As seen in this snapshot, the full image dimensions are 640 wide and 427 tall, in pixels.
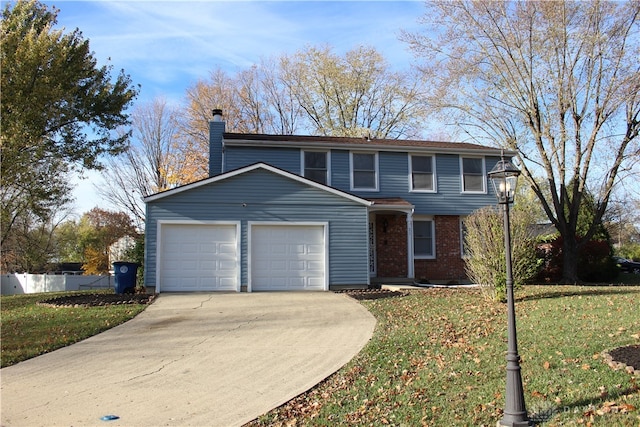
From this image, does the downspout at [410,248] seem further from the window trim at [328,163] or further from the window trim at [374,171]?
the window trim at [328,163]

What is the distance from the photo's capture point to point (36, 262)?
1527 inches


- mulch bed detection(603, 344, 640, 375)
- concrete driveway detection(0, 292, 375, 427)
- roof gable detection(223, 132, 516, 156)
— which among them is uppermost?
roof gable detection(223, 132, 516, 156)

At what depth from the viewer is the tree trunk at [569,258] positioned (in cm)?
1911

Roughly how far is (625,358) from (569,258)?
14.2 meters

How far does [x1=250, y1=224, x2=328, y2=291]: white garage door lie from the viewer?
1598 centimetres

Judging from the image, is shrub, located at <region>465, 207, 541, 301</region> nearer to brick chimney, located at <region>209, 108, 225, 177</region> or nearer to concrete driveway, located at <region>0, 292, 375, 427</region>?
concrete driveway, located at <region>0, 292, 375, 427</region>

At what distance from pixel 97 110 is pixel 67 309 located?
1086 cm

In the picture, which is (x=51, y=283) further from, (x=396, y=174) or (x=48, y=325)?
(x=48, y=325)

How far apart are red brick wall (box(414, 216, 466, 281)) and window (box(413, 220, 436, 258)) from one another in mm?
192

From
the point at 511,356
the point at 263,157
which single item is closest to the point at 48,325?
the point at 511,356

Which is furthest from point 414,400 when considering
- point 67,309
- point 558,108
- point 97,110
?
point 97,110

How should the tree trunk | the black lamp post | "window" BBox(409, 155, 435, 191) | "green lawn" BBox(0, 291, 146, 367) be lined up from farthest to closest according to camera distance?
"window" BBox(409, 155, 435, 191)
the tree trunk
"green lawn" BBox(0, 291, 146, 367)
the black lamp post

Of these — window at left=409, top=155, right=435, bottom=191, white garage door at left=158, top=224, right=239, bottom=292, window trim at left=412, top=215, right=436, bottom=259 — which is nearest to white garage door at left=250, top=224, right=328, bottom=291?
white garage door at left=158, top=224, right=239, bottom=292

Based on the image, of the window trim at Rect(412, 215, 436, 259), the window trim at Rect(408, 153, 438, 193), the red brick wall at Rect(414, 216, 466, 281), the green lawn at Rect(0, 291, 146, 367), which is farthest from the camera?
the window trim at Rect(408, 153, 438, 193)
